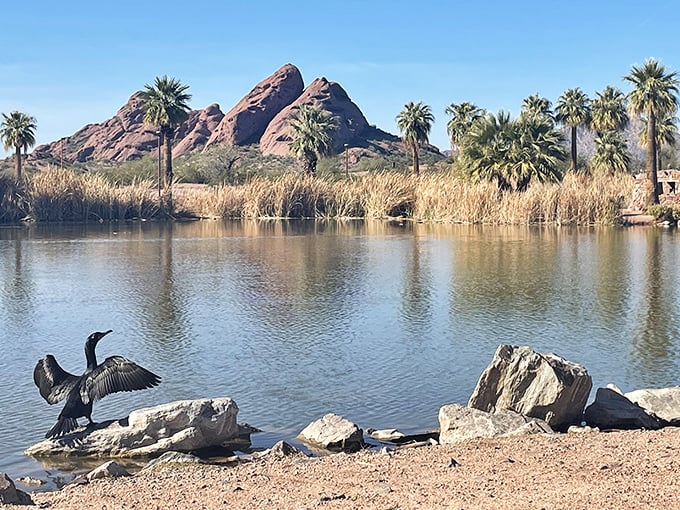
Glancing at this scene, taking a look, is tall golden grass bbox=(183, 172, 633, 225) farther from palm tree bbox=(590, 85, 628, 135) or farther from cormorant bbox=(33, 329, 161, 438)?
cormorant bbox=(33, 329, 161, 438)

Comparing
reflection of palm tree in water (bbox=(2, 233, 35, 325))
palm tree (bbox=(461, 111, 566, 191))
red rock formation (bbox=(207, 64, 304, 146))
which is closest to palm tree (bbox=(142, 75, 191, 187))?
palm tree (bbox=(461, 111, 566, 191))

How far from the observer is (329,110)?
425 ft

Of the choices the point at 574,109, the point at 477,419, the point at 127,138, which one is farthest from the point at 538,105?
the point at 127,138

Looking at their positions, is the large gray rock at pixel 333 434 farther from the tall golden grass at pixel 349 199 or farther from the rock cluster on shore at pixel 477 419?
the tall golden grass at pixel 349 199

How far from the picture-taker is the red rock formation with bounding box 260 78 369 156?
12250 cm

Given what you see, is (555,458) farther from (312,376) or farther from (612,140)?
(612,140)

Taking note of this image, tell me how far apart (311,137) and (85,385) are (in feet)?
169

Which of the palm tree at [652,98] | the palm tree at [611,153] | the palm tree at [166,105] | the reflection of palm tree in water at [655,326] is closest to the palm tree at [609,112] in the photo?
the palm tree at [611,153]

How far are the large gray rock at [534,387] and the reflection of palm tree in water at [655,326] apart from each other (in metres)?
2.62

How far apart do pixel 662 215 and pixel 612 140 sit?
2191cm

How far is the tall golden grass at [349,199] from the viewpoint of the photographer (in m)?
41.1

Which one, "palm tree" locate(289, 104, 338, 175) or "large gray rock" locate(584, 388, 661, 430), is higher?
"palm tree" locate(289, 104, 338, 175)

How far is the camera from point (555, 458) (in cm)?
636

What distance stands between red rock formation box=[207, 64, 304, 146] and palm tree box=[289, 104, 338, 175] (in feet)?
229
